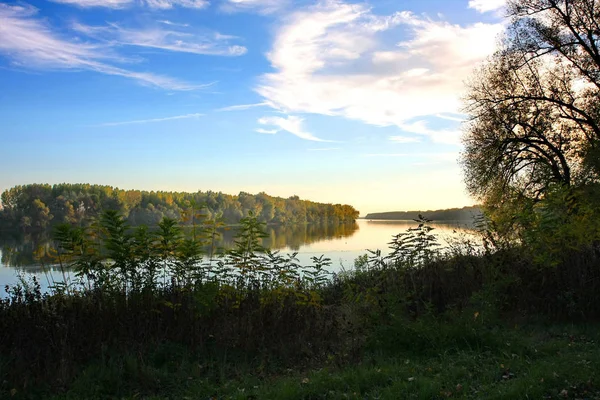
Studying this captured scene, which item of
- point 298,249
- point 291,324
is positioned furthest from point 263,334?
point 298,249

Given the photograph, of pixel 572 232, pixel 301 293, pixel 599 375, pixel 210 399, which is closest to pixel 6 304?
pixel 210 399

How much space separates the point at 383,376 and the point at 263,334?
2.30m

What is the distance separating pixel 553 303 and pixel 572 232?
1.44m

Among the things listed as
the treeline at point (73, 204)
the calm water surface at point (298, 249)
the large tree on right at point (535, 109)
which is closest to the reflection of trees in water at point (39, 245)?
the calm water surface at point (298, 249)

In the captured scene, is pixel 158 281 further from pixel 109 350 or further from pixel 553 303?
pixel 553 303

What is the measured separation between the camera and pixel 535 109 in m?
23.4

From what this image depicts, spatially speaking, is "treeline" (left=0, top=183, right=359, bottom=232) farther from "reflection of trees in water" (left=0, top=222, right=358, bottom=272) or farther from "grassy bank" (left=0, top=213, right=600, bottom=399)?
"grassy bank" (left=0, top=213, right=600, bottom=399)

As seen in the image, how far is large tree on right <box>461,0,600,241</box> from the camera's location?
21688 mm

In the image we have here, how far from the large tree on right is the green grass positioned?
16.5 meters

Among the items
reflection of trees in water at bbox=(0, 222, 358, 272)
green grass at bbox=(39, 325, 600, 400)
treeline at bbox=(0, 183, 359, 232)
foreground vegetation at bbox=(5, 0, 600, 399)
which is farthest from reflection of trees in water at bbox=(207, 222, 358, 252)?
green grass at bbox=(39, 325, 600, 400)

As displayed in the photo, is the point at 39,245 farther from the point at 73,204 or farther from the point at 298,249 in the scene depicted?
the point at 298,249

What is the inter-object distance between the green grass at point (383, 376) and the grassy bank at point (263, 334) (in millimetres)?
21

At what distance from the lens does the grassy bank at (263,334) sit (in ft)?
18.1

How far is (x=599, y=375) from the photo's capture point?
5.27m
